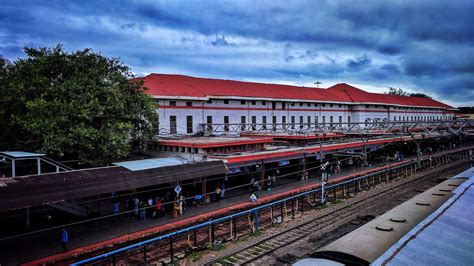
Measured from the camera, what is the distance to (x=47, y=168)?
2102 centimetres

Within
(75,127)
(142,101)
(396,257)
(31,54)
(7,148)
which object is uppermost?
(31,54)

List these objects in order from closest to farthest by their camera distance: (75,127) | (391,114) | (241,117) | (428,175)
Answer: (75,127), (428,175), (241,117), (391,114)

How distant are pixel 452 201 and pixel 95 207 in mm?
18788

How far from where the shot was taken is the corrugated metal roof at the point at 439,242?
7176 millimetres

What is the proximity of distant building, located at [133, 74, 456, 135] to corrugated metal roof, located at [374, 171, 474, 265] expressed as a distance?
19209mm

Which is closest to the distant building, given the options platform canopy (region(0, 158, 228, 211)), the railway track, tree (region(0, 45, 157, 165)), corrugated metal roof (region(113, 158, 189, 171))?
tree (region(0, 45, 157, 165))

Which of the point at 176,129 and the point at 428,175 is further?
the point at 428,175

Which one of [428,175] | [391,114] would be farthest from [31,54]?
[391,114]

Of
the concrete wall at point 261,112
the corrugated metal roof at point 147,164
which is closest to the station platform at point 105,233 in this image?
the corrugated metal roof at point 147,164

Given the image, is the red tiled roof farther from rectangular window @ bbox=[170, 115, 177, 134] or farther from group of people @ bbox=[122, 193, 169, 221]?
group of people @ bbox=[122, 193, 169, 221]

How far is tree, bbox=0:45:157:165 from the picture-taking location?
1822 centimetres

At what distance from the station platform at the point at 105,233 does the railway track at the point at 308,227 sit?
413 cm

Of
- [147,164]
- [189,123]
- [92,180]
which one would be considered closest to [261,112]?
[189,123]

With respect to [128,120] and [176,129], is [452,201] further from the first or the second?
[176,129]
